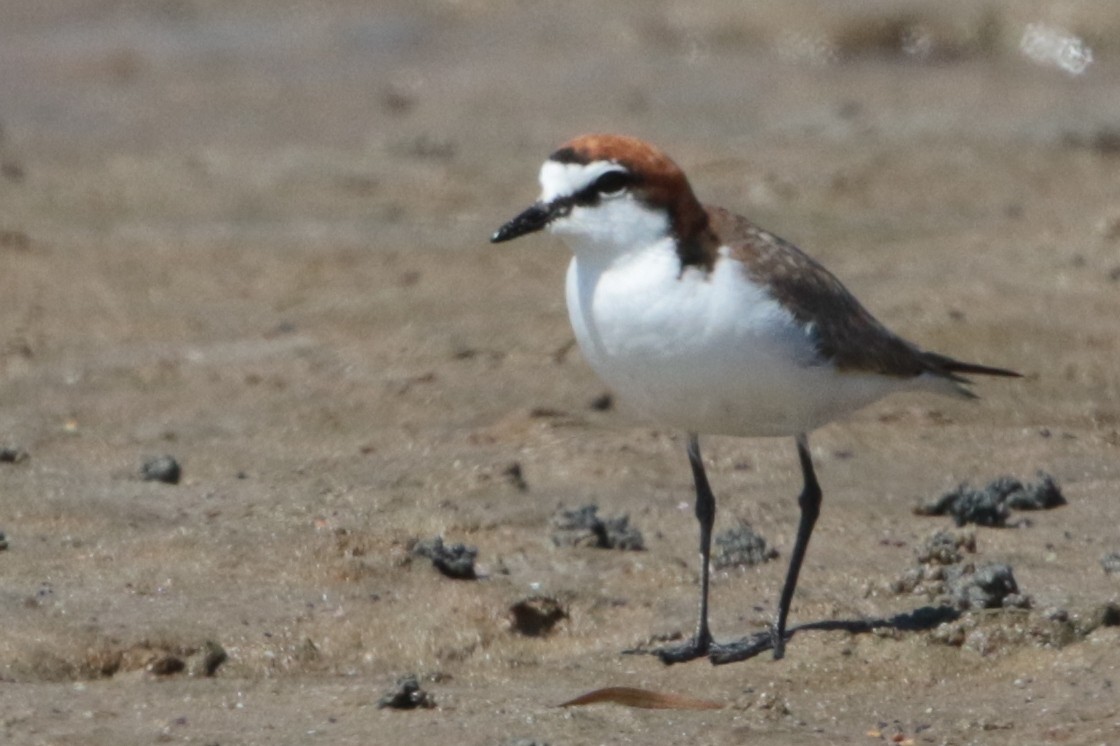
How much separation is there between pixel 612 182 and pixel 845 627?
4.64 ft

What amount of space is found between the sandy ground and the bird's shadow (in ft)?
A: 0.21

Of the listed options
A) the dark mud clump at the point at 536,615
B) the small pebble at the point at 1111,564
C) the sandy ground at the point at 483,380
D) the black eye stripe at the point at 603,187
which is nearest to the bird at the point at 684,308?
the black eye stripe at the point at 603,187

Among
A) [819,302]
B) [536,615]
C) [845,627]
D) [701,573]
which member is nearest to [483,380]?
[701,573]

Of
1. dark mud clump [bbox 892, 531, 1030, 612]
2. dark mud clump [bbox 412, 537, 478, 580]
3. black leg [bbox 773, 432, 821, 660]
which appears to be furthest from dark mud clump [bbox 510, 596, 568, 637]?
dark mud clump [bbox 892, 531, 1030, 612]

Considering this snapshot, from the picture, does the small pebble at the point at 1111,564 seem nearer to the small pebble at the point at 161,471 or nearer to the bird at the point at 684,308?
the bird at the point at 684,308

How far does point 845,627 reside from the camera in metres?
6.12

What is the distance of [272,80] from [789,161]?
4919 mm

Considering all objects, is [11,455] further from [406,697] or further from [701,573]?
[406,697]

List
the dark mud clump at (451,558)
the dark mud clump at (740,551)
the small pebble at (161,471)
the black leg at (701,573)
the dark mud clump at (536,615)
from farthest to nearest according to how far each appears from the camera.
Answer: the small pebble at (161,471), the dark mud clump at (740,551), the dark mud clump at (451,558), the dark mud clump at (536,615), the black leg at (701,573)

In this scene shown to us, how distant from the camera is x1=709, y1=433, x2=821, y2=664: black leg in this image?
19.6 feet

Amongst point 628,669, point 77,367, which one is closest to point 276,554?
point 628,669

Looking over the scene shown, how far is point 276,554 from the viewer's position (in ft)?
21.8

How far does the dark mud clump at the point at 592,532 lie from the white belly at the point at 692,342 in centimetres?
86

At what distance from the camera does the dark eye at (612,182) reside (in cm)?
589
